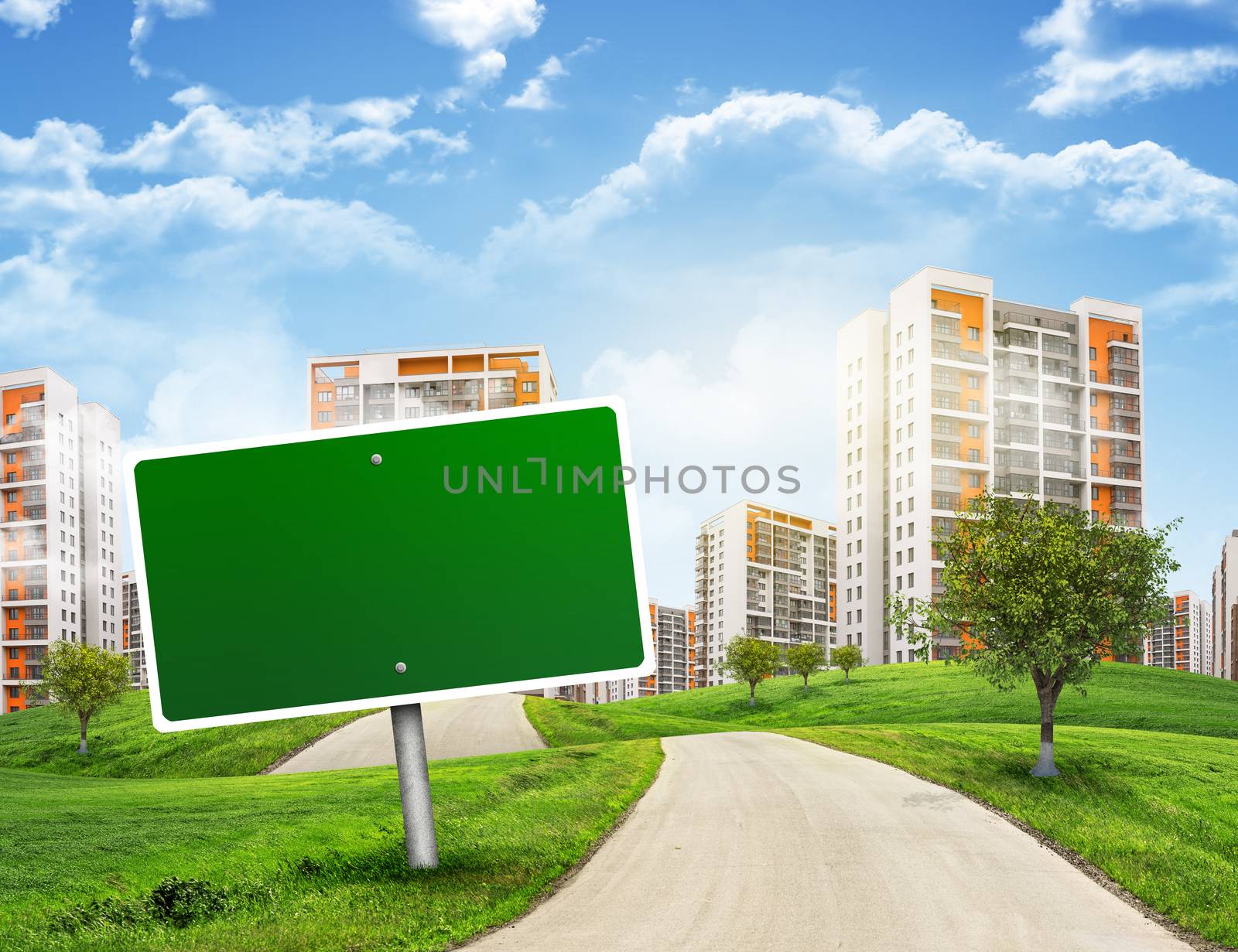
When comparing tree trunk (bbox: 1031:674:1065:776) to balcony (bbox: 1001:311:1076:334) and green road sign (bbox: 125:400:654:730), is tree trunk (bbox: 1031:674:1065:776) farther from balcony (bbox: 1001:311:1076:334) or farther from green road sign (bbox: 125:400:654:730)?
balcony (bbox: 1001:311:1076:334)

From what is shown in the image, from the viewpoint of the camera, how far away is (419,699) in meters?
7.34

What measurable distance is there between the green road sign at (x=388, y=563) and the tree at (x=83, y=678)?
45847 mm

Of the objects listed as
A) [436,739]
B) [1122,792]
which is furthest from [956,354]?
[1122,792]

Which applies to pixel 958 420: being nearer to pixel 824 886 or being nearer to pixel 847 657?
pixel 847 657

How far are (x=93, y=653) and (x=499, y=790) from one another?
121 feet

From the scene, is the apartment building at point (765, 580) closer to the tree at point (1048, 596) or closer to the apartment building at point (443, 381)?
the apartment building at point (443, 381)

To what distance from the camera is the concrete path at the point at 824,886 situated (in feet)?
34.6

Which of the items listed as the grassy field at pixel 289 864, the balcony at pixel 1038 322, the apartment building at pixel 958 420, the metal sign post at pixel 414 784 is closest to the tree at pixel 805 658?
the apartment building at pixel 958 420

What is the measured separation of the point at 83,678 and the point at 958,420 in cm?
7711

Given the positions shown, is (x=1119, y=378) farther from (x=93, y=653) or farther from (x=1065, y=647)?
(x=93, y=653)

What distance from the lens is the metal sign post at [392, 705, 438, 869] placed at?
8.28 m

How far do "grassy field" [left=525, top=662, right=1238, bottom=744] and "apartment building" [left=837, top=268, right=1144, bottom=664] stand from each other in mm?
25088

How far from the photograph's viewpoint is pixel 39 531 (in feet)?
370

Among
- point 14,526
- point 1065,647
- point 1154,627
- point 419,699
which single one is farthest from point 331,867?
point 14,526
